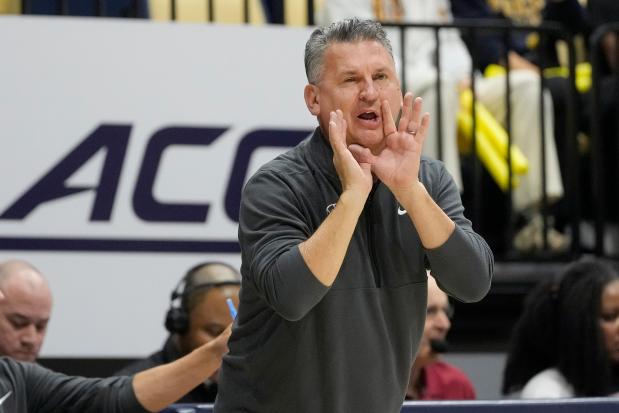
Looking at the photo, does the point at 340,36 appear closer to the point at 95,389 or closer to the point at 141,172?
the point at 95,389

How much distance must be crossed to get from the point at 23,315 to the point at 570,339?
1.84 metres

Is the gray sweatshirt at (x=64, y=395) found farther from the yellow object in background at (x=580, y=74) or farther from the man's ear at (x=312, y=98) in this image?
the yellow object in background at (x=580, y=74)

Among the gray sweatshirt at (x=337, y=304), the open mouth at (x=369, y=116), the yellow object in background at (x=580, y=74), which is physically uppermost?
the yellow object in background at (x=580, y=74)

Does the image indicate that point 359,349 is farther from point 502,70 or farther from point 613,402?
point 502,70

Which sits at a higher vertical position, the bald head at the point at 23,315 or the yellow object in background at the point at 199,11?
the yellow object in background at the point at 199,11

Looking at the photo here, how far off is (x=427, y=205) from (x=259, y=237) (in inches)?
13.4

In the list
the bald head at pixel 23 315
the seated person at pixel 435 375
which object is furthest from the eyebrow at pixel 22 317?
the seated person at pixel 435 375

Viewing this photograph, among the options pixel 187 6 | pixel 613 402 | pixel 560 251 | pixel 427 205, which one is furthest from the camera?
pixel 560 251

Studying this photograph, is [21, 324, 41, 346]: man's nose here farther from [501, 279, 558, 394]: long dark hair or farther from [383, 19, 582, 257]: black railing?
[383, 19, 582, 257]: black railing

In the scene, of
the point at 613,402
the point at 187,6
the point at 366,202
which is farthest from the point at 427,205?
the point at 187,6

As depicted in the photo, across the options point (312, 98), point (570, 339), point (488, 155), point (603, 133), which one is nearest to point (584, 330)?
point (570, 339)

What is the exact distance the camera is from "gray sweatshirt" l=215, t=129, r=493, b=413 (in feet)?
8.71

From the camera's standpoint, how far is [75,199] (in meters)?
5.02

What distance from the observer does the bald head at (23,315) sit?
4180 millimetres
